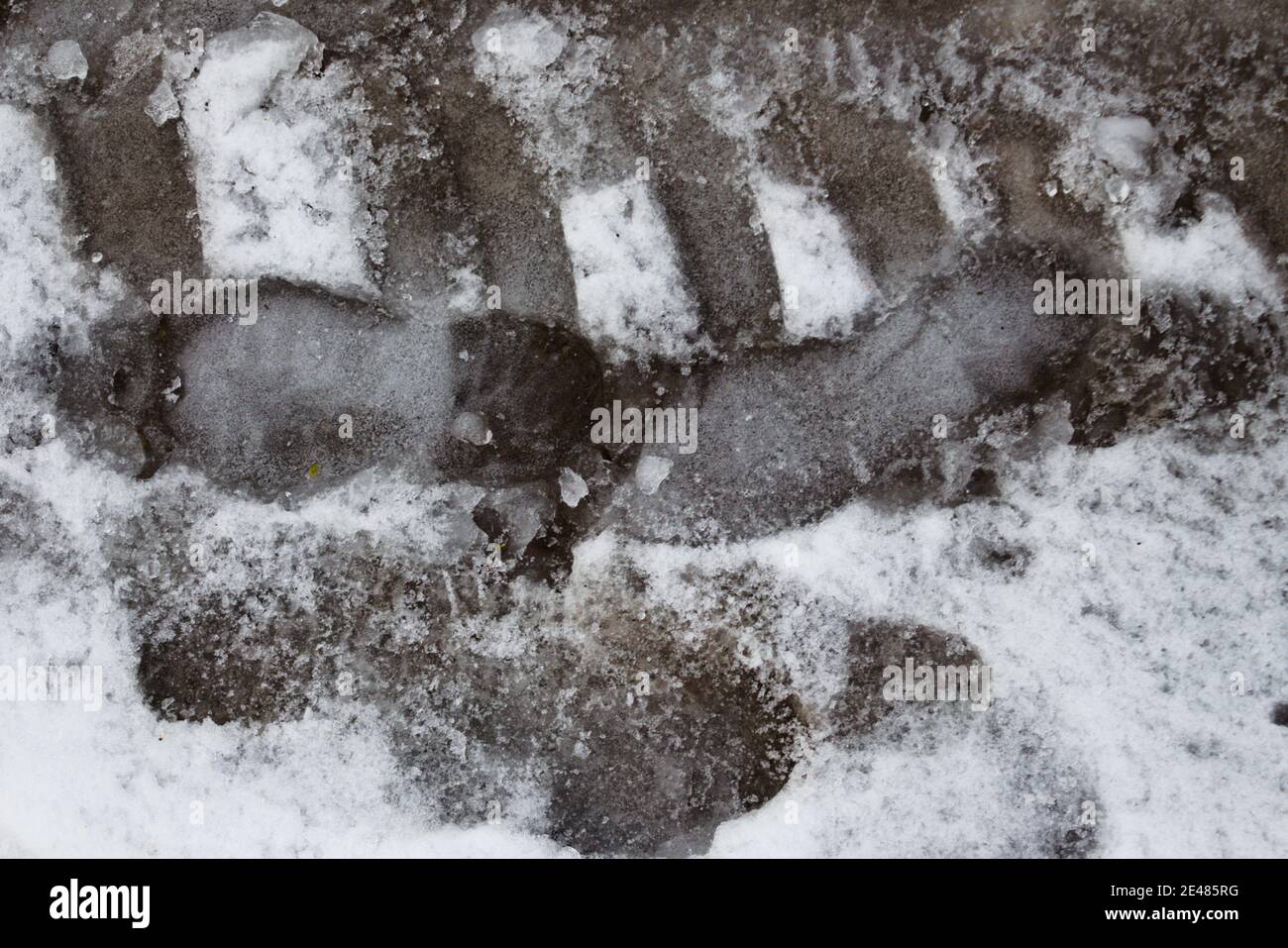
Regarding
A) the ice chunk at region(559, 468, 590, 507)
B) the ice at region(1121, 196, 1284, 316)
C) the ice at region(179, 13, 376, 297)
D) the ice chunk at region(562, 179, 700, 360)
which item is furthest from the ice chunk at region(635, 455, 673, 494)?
→ the ice at region(1121, 196, 1284, 316)

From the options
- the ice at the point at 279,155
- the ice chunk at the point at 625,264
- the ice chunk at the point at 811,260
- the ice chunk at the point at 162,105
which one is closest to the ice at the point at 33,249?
the ice chunk at the point at 162,105

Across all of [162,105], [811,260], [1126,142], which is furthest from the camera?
[162,105]

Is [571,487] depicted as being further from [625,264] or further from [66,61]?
[66,61]

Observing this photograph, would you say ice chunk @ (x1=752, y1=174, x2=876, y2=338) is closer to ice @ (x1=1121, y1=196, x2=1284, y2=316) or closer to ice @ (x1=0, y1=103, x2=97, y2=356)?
ice @ (x1=1121, y1=196, x2=1284, y2=316)

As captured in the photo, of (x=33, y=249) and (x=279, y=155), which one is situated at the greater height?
(x=279, y=155)

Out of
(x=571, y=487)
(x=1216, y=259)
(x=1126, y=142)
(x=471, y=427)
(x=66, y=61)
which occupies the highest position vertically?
(x=66, y=61)

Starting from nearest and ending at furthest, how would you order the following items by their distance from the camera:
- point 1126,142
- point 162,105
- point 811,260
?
point 1126,142, point 811,260, point 162,105

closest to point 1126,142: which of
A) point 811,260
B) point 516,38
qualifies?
point 811,260

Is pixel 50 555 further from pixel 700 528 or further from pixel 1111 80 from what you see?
pixel 1111 80

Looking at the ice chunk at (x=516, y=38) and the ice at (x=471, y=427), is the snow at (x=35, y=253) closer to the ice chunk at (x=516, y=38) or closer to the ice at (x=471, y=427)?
the ice at (x=471, y=427)
